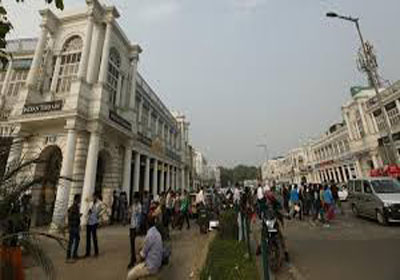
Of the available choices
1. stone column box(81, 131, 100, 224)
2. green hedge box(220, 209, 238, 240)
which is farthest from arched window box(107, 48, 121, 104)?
green hedge box(220, 209, 238, 240)

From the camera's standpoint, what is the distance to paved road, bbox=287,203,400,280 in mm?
5117

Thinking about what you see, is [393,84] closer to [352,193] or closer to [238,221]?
[352,193]

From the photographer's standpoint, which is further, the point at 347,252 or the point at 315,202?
the point at 315,202

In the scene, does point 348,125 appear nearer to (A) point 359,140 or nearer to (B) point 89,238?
(A) point 359,140

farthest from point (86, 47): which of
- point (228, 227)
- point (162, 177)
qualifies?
point (162, 177)

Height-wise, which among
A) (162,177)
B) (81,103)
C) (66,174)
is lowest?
(66,174)

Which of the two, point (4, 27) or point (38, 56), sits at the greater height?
point (38, 56)

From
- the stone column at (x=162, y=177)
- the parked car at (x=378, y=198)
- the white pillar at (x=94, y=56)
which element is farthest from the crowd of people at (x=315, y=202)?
the stone column at (x=162, y=177)

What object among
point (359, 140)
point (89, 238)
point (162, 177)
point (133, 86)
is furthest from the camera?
point (359, 140)

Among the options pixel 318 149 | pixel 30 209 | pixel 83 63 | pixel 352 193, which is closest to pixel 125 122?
pixel 83 63

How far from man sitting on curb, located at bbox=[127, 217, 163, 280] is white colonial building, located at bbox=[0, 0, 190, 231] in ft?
25.4

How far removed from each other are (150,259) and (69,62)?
1636 cm

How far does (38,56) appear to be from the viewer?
49.9ft

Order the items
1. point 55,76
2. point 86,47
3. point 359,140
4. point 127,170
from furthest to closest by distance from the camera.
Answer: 1. point 359,140
2. point 127,170
3. point 55,76
4. point 86,47
